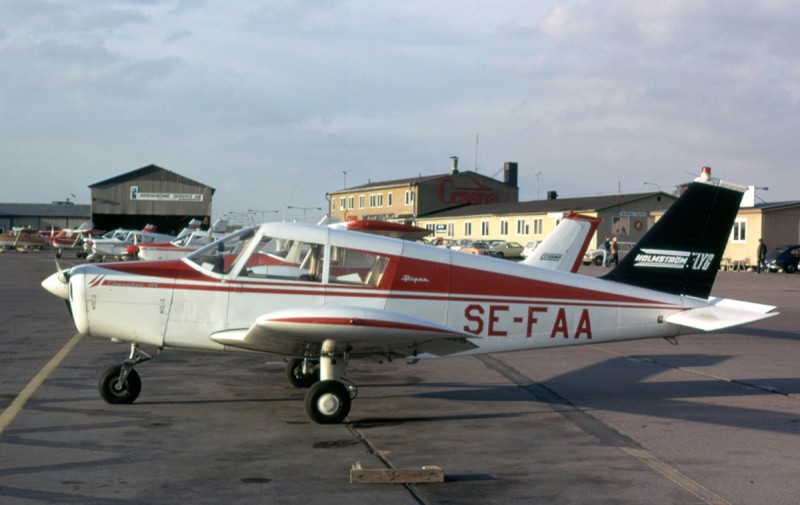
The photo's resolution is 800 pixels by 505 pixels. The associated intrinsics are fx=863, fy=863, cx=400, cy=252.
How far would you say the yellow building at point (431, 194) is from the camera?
82.4 meters

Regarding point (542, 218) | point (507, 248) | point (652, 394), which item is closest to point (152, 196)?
point (507, 248)

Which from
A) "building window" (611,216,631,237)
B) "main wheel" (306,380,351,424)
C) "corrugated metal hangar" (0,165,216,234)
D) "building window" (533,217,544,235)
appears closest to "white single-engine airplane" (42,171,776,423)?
"main wheel" (306,380,351,424)

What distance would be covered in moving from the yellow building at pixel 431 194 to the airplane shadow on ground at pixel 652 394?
223 ft

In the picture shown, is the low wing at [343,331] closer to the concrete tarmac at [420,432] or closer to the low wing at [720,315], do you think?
the concrete tarmac at [420,432]

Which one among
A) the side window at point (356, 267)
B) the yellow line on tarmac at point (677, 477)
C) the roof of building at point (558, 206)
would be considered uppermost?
the roof of building at point (558, 206)

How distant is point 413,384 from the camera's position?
35.2 ft

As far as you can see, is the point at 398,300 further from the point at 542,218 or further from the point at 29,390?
the point at 542,218

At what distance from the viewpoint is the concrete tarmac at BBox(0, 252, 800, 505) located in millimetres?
5953

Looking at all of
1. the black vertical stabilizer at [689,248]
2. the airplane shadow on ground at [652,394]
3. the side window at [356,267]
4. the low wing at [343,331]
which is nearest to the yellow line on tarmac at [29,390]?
the low wing at [343,331]

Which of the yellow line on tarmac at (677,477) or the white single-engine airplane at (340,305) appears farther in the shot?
A: the white single-engine airplane at (340,305)

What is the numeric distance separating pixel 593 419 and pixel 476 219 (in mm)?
65355

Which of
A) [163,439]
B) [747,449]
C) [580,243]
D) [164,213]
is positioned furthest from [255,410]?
[164,213]

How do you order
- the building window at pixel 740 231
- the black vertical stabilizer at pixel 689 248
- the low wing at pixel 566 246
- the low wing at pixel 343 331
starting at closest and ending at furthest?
1. the low wing at pixel 343 331
2. the black vertical stabilizer at pixel 689 248
3. the low wing at pixel 566 246
4. the building window at pixel 740 231

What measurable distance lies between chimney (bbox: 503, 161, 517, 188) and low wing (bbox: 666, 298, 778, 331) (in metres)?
80.1
